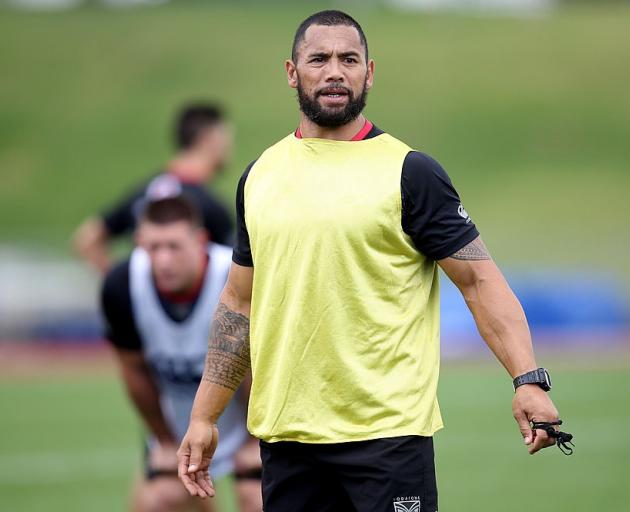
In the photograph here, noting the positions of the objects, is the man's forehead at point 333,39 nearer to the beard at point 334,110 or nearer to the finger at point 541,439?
the beard at point 334,110

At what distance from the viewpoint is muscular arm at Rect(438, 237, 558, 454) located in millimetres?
4074

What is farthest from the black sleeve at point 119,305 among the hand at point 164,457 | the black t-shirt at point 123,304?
the hand at point 164,457

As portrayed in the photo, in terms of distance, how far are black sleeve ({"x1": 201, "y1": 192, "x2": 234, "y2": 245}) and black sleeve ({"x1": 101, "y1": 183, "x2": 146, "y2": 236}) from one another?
2.20 feet

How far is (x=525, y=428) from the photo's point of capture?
409 cm

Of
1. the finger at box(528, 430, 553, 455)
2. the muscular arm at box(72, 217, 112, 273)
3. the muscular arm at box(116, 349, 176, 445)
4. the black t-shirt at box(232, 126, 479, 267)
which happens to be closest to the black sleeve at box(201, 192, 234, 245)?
the muscular arm at box(72, 217, 112, 273)

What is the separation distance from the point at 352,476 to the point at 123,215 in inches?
196

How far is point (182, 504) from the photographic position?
6.43 m

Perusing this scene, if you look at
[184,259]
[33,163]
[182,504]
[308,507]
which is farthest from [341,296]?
[33,163]

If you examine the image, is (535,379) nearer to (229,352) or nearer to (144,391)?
(229,352)

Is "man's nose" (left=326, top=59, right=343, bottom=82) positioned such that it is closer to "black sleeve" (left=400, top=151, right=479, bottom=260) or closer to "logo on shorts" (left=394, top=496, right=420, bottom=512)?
"black sleeve" (left=400, top=151, right=479, bottom=260)

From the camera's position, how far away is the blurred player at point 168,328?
20.6ft

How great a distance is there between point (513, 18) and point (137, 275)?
165 feet

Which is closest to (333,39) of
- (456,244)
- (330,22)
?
(330,22)

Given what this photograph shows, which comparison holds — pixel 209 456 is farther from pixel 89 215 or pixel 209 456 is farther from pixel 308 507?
pixel 89 215
